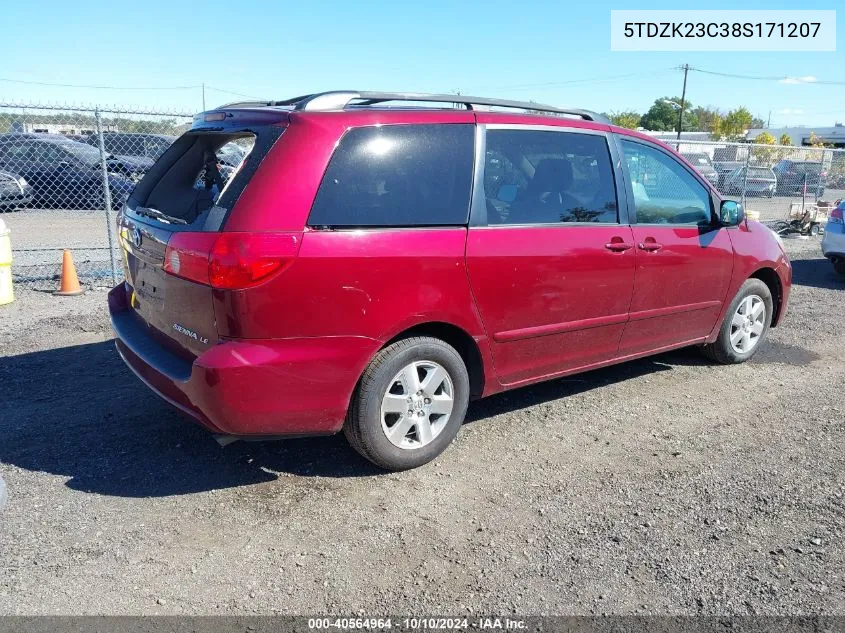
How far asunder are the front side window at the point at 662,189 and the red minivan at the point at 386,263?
0.03m

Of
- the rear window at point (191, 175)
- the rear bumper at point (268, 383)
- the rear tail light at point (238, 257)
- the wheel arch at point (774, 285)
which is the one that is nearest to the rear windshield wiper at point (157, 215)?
the rear window at point (191, 175)

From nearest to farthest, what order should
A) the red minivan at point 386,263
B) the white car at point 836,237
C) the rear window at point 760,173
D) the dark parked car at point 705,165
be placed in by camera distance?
A: the red minivan at point 386,263 < the white car at point 836,237 < the rear window at point 760,173 < the dark parked car at point 705,165

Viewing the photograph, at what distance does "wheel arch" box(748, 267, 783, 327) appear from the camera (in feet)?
19.5

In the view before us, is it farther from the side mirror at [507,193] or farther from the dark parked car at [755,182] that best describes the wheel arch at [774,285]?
the dark parked car at [755,182]

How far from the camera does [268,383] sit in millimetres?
3322

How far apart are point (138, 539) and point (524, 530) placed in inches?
68.7

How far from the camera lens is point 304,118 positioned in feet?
11.4

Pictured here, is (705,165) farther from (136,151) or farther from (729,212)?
(729,212)

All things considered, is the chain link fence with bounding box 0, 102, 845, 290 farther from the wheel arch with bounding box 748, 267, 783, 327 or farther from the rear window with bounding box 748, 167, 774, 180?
the wheel arch with bounding box 748, 267, 783, 327

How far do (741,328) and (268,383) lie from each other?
164 inches

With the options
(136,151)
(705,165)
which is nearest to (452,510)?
(136,151)

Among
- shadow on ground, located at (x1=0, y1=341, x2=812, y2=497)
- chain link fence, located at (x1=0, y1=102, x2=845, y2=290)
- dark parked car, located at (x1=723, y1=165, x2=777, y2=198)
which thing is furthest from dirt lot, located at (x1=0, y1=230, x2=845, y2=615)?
dark parked car, located at (x1=723, y1=165, x2=777, y2=198)

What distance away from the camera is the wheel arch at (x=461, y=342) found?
3793 mm

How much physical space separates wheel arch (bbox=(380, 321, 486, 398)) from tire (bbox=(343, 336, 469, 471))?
0.18 feet
